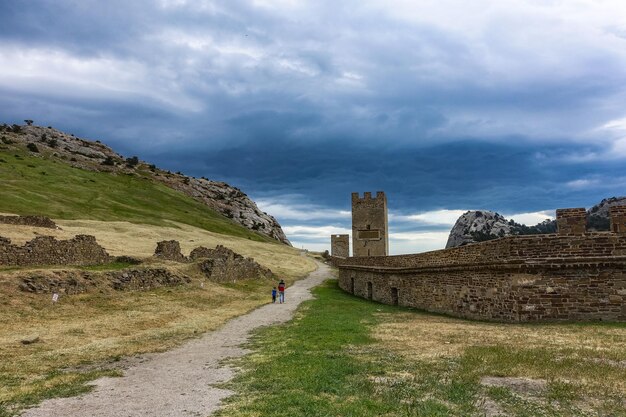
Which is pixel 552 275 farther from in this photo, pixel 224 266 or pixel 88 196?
pixel 88 196

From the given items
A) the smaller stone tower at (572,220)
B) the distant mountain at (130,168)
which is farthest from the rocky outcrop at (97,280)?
the distant mountain at (130,168)

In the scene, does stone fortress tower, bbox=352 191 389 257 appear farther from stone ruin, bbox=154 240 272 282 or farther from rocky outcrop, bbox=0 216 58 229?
rocky outcrop, bbox=0 216 58 229

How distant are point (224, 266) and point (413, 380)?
29.3m

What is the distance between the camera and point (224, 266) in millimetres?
36469

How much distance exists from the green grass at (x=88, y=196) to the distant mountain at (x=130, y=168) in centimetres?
765

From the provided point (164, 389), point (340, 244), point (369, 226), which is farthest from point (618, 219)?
point (340, 244)

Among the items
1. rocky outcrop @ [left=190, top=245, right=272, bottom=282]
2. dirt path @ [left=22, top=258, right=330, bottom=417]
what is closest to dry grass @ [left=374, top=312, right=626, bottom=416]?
dirt path @ [left=22, top=258, right=330, bottom=417]

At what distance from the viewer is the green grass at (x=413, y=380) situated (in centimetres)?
695

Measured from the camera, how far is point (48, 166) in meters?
99.9

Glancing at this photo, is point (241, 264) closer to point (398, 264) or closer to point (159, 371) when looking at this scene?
point (398, 264)

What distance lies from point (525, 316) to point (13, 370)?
17146 mm

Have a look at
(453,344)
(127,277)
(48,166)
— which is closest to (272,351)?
A: (453,344)

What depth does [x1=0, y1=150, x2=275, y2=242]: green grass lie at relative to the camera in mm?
67250

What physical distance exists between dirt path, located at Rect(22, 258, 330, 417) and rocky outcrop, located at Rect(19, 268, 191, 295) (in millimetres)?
9547
